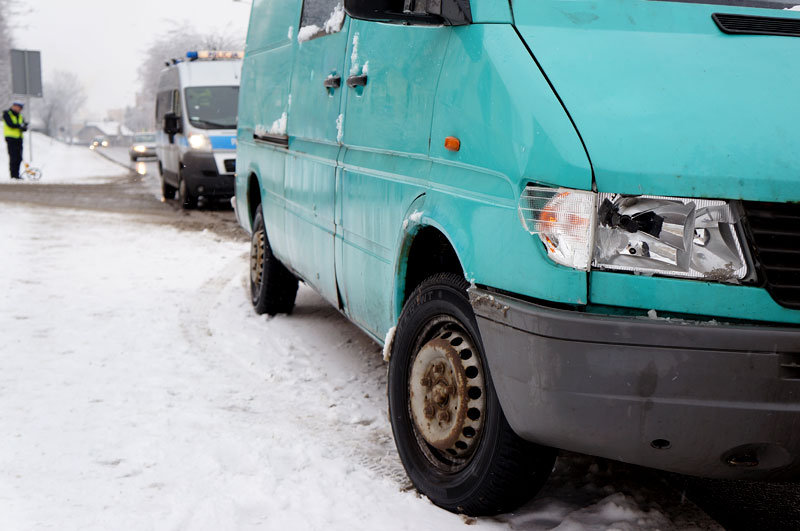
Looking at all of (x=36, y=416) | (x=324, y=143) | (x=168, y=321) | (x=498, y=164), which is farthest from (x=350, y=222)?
(x=168, y=321)

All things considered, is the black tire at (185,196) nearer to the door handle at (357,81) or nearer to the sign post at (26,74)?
the door handle at (357,81)

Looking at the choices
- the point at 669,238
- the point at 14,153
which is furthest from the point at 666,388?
the point at 14,153

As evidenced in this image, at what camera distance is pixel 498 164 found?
9.12 feet

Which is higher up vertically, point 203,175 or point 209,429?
point 203,175

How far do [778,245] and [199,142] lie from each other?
44.0 feet

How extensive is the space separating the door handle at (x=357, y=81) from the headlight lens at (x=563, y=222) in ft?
4.91

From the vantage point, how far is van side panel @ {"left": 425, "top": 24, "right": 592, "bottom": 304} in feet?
8.35

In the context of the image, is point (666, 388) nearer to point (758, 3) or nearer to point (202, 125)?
point (758, 3)

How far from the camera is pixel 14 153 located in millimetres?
22688

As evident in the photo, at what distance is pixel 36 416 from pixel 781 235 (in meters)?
3.40

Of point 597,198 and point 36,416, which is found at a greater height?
point 597,198

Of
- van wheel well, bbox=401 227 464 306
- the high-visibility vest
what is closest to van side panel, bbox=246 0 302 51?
van wheel well, bbox=401 227 464 306

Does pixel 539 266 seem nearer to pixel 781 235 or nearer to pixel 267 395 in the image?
pixel 781 235

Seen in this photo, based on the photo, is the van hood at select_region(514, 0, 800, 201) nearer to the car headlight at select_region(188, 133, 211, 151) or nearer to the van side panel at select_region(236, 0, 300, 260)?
the van side panel at select_region(236, 0, 300, 260)
